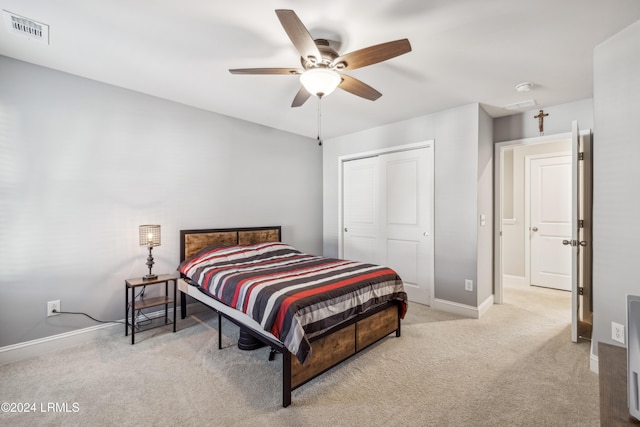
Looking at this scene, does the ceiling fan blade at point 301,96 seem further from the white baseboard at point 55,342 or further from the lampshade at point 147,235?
the white baseboard at point 55,342

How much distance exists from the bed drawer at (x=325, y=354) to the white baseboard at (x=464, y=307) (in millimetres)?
1824

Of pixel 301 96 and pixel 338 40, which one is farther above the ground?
pixel 338 40

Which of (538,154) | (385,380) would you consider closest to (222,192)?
(385,380)

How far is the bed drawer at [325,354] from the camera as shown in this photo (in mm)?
1945

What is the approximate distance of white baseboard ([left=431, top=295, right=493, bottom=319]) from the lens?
341 centimetres

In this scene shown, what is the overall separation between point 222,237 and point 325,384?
2.33 metres

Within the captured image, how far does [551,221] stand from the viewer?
462 cm

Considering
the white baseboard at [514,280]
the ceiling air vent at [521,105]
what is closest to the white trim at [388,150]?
the ceiling air vent at [521,105]

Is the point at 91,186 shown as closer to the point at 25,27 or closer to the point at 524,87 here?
the point at 25,27

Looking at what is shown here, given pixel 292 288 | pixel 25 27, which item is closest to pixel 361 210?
pixel 292 288

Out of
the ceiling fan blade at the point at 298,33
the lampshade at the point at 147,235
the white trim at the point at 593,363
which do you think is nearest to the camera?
the ceiling fan blade at the point at 298,33

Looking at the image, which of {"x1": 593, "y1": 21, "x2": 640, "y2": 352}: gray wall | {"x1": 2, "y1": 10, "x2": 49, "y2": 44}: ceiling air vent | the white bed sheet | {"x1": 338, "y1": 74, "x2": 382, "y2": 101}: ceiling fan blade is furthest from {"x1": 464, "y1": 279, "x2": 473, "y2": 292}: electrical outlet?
{"x1": 2, "y1": 10, "x2": 49, "y2": 44}: ceiling air vent

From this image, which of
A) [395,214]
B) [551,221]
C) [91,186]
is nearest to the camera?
[91,186]

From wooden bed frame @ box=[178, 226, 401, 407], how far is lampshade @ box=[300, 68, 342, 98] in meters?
1.80
